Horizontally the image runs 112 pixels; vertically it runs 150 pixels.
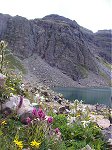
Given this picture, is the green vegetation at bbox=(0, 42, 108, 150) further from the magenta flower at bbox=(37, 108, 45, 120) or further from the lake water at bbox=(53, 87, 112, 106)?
the lake water at bbox=(53, 87, 112, 106)

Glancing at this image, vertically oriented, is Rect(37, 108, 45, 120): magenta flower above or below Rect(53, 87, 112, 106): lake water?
above

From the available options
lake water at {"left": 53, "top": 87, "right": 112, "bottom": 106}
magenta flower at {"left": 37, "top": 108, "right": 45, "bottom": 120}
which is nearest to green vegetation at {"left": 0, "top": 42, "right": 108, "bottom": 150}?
magenta flower at {"left": 37, "top": 108, "right": 45, "bottom": 120}

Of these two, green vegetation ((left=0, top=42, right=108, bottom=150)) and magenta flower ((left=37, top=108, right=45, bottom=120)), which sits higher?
magenta flower ((left=37, top=108, right=45, bottom=120))

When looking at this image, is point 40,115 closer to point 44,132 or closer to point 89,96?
point 44,132

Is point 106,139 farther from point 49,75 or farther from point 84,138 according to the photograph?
point 49,75

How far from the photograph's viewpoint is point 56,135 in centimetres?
927

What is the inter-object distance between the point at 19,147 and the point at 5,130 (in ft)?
6.95

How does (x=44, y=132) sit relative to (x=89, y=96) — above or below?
above

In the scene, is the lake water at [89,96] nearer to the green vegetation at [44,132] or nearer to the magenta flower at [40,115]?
the green vegetation at [44,132]

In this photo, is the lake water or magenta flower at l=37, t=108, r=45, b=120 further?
the lake water

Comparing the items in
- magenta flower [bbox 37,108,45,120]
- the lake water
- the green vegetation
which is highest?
magenta flower [bbox 37,108,45,120]

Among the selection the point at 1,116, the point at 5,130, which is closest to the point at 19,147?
the point at 5,130

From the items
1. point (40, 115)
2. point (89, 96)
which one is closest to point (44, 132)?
point (40, 115)

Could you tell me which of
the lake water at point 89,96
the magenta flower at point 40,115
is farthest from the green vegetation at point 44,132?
the lake water at point 89,96
